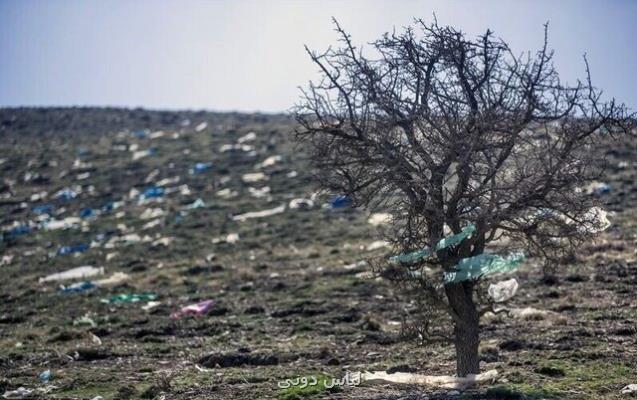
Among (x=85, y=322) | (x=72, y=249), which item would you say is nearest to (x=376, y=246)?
(x=85, y=322)

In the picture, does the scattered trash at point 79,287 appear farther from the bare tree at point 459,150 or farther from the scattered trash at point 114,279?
the bare tree at point 459,150

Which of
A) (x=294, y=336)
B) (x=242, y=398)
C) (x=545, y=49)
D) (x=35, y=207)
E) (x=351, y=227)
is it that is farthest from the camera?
(x=35, y=207)

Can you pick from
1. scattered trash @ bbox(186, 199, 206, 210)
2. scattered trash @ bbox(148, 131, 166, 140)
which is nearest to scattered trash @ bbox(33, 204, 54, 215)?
scattered trash @ bbox(186, 199, 206, 210)

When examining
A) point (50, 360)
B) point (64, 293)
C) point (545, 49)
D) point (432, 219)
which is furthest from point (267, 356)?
point (64, 293)

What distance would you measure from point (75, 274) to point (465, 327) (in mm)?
16336

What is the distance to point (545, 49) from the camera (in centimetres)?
941

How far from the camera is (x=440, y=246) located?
959 cm

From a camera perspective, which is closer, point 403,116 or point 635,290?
point 403,116

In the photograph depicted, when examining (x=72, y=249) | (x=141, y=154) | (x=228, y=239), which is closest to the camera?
(x=228, y=239)

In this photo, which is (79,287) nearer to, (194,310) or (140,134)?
(194,310)

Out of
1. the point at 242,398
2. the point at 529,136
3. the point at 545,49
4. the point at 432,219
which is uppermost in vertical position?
the point at 545,49

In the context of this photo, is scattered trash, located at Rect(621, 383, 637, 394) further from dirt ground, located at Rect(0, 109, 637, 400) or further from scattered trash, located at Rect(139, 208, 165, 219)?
scattered trash, located at Rect(139, 208, 165, 219)

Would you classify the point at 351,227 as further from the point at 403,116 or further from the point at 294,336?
the point at 403,116

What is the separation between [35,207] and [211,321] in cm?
2076
